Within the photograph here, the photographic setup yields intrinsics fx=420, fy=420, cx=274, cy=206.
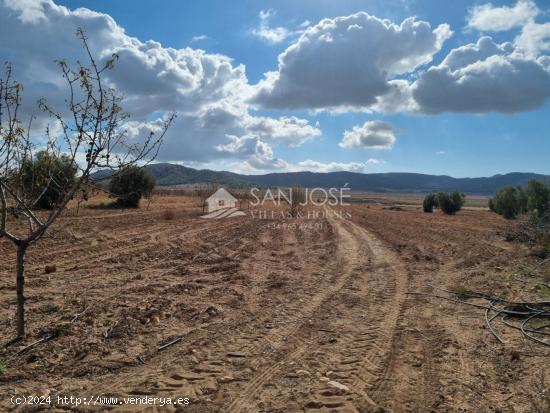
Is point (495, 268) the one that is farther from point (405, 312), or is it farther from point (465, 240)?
point (465, 240)

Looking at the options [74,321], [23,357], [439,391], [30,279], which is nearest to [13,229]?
[30,279]

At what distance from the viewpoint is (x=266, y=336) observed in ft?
17.1

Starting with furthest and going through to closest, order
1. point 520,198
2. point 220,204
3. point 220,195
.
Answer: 1. point 220,204
2. point 220,195
3. point 520,198

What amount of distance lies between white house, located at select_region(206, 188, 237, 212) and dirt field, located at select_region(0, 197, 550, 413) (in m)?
19.0

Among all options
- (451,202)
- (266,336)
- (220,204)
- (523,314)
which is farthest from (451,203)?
(266,336)

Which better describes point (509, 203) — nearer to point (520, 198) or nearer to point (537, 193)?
point (520, 198)

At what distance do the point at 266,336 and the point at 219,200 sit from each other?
26.8 metres

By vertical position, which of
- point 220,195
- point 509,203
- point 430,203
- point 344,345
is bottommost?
point 344,345

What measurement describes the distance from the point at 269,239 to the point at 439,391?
1181 centimetres

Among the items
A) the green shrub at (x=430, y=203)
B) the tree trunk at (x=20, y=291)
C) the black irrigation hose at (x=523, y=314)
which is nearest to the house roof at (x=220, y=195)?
the green shrub at (x=430, y=203)

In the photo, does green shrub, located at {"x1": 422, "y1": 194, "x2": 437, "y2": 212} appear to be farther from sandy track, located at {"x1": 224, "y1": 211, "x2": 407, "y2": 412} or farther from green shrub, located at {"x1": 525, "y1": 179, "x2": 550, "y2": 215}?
sandy track, located at {"x1": 224, "y1": 211, "x2": 407, "y2": 412}

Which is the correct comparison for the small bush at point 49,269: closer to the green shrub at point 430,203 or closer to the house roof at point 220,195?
the house roof at point 220,195

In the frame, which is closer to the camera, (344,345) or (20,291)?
(20,291)

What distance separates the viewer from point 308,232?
1797 cm
